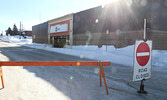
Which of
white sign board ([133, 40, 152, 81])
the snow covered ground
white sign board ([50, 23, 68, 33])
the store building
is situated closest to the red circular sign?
white sign board ([133, 40, 152, 81])

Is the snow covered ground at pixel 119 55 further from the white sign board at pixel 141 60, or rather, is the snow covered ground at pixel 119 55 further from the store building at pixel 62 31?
the store building at pixel 62 31

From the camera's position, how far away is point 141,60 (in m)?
3.89

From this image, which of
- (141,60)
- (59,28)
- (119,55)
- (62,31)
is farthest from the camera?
(59,28)

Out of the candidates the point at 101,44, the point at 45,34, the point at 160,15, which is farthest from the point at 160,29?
the point at 45,34

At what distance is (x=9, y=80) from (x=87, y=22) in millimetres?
19949

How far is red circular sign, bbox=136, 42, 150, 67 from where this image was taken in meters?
3.84

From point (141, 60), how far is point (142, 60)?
0.14 feet

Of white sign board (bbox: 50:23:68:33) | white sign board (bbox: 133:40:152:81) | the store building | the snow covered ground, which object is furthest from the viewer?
white sign board (bbox: 50:23:68:33)

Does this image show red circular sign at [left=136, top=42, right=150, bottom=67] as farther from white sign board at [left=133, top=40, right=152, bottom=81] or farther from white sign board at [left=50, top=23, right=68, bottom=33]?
white sign board at [left=50, top=23, right=68, bottom=33]

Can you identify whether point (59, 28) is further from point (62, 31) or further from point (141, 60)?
point (141, 60)

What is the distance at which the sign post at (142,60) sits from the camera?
3.79 metres

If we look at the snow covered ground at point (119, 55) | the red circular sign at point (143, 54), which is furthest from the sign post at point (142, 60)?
the snow covered ground at point (119, 55)

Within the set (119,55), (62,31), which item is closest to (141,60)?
(119,55)

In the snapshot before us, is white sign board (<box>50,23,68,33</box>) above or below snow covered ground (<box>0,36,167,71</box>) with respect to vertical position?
above
